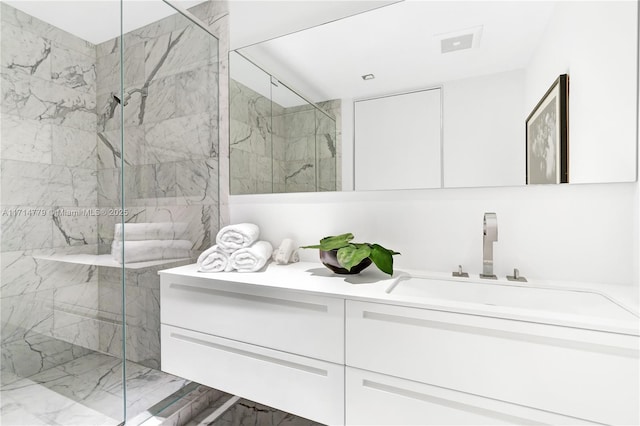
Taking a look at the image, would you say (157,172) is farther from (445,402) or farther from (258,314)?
(445,402)

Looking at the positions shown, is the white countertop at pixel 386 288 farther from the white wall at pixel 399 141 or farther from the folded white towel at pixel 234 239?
the white wall at pixel 399 141

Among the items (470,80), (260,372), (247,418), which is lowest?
(247,418)

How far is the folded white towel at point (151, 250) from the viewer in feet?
4.09

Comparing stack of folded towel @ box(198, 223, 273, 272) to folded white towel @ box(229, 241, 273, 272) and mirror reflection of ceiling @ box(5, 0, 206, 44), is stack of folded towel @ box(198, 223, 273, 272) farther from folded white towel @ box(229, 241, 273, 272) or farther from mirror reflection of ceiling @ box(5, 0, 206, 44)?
mirror reflection of ceiling @ box(5, 0, 206, 44)

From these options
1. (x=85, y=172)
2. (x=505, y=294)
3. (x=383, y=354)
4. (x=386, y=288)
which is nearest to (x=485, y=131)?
(x=505, y=294)

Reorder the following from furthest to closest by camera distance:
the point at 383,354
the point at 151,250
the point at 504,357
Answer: the point at 151,250 → the point at 383,354 → the point at 504,357

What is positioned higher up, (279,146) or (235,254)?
(279,146)

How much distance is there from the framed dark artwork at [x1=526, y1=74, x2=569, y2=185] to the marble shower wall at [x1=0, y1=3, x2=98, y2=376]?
5.66 feet

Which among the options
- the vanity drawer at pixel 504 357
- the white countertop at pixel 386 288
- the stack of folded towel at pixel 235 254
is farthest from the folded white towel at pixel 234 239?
the vanity drawer at pixel 504 357

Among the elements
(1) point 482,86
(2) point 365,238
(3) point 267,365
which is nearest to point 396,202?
(2) point 365,238

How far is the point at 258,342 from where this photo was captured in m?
1.03

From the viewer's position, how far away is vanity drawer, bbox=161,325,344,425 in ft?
3.01

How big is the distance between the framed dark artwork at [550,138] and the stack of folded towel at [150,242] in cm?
154

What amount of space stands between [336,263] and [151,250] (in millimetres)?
875
